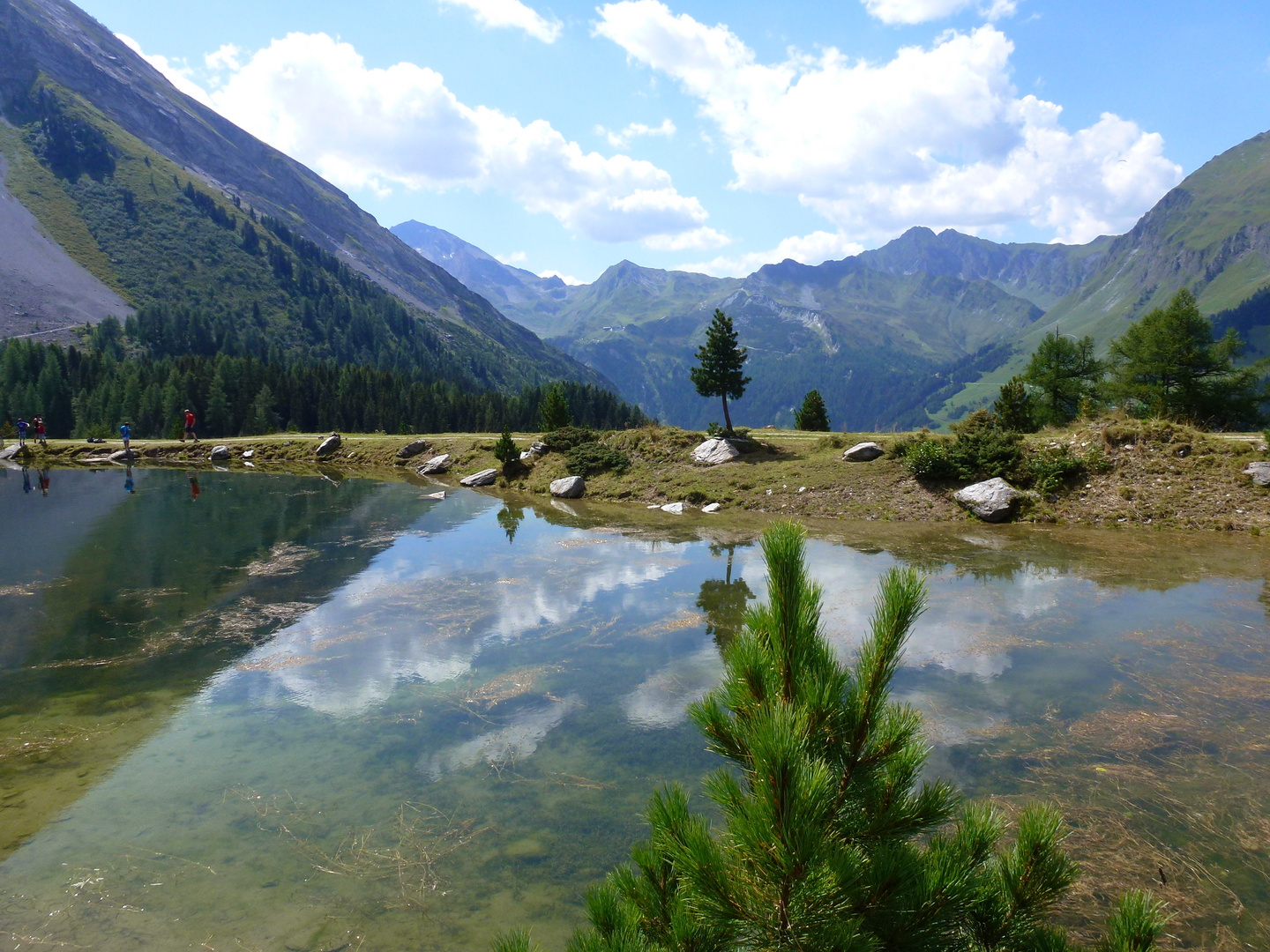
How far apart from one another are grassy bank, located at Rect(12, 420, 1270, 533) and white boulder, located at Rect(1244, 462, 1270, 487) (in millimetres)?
260

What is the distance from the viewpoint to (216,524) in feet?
92.0

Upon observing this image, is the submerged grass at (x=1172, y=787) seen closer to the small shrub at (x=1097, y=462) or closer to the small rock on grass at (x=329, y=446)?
the small shrub at (x=1097, y=462)

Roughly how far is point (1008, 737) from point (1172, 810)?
207cm

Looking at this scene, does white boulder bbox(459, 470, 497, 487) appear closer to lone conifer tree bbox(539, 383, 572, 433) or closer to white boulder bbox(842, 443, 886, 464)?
lone conifer tree bbox(539, 383, 572, 433)

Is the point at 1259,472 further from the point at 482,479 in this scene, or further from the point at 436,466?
the point at 436,466

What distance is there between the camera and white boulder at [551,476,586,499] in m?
38.2

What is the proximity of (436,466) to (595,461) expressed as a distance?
15.9 metres

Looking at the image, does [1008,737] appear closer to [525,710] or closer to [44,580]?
[525,710]

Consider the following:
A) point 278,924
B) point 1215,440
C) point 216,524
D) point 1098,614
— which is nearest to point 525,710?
point 278,924

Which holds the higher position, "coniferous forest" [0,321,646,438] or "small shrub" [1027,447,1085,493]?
"coniferous forest" [0,321,646,438]

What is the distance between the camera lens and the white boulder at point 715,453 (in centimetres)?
3747

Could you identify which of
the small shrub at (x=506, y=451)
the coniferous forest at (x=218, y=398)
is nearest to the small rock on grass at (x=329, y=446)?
the small shrub at (x=506, y=451)

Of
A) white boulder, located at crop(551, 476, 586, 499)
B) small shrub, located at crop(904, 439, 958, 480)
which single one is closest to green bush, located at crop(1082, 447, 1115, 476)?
small shrub, located at crop(904, 439, 958, 480)

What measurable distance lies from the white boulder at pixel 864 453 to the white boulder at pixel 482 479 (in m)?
24.4
